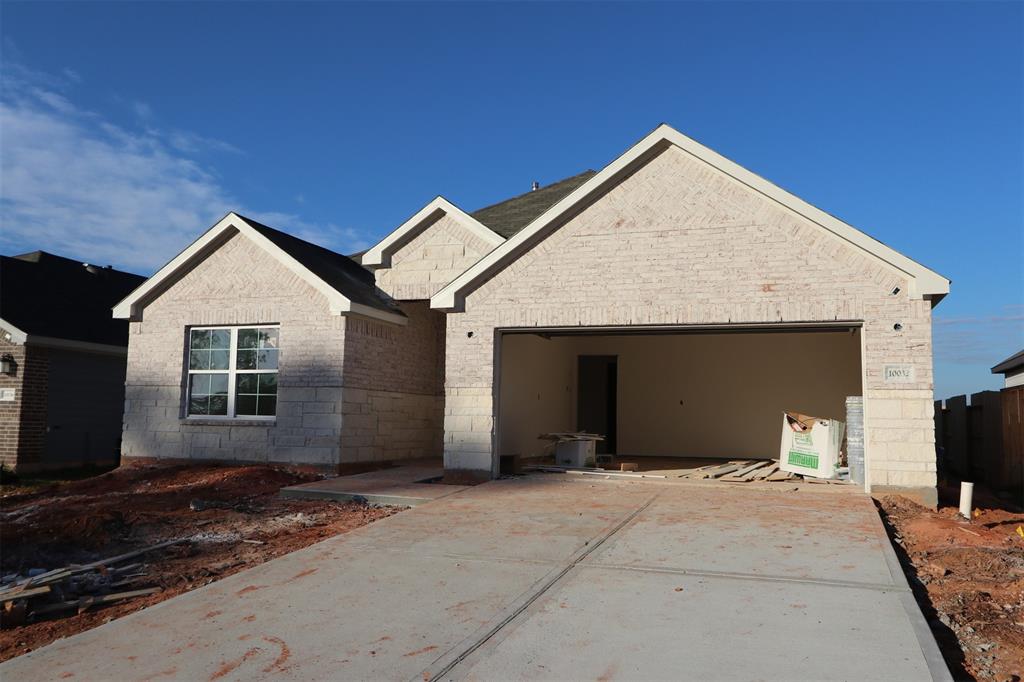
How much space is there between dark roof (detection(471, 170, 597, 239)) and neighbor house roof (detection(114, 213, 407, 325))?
11.1 feet

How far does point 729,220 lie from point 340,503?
739cm

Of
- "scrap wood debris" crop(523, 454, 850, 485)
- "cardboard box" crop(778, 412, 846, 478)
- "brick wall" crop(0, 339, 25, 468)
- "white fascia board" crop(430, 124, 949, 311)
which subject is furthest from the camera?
"brick wall" crop(0, 339, 25, 468)

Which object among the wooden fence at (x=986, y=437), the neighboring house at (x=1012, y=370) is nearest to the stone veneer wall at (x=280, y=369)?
the wooden fence at (x=986, y=437)

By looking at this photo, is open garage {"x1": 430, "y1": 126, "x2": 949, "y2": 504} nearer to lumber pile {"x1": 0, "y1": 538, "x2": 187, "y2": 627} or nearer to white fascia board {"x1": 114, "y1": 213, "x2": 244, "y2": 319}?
white fascia board {"x1": 114, "y1": 213, "x2": 244, "y2": 319}

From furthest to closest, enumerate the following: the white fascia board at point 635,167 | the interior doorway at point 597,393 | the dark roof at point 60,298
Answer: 1. the interior doorway at point 597,393
2. the dark roof at point 60,298
3. the white fascia board at point 635,167

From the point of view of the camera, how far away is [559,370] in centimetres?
1831

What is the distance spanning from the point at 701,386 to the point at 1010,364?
7.29 meters

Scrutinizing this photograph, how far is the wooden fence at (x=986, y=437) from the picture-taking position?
42.3 ft

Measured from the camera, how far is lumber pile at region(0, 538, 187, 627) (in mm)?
6266

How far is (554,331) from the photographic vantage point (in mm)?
13109

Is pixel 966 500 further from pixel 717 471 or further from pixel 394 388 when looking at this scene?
pixel 394 388

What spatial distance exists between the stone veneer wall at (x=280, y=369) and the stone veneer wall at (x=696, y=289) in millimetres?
2781

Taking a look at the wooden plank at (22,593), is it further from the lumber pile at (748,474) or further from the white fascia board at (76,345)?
the white fascia board at (76,345)

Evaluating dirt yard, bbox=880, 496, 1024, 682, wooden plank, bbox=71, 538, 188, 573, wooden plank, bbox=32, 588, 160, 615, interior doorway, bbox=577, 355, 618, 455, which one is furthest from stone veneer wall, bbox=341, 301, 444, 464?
dirt yard, bbox=880, 496, 1024, 682
